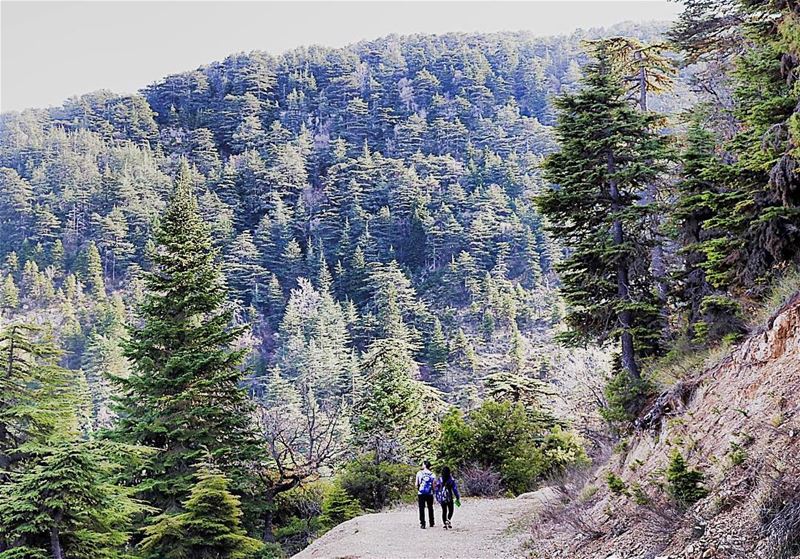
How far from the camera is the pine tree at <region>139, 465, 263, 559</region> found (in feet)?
45.5

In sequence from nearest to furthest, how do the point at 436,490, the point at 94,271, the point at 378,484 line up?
the point at 436,490
the point at 378,484
the point at 94,271

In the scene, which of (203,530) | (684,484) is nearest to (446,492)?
(203,530)

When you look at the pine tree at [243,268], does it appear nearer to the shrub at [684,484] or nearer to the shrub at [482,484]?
the shrub at [482,484]

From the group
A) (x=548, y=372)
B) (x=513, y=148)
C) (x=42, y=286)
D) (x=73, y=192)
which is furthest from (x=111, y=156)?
(x=548, y=372)

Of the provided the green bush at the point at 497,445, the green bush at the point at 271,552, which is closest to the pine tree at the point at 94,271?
the green bush at the point at 271,552

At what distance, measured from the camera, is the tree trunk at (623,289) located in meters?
13.5

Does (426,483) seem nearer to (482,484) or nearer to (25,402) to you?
(482,484)

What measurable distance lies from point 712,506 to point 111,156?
105 m

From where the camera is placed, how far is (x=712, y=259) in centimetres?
1079

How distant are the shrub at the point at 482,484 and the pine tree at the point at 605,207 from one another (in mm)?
5518

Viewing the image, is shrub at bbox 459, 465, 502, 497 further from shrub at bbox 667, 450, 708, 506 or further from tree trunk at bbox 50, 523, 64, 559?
shrub at bbox 667, 450, 708, 506

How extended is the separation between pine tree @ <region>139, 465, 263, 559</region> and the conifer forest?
0.25 feet

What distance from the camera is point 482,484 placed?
59.8 ft

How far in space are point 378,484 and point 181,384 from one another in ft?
21.3
